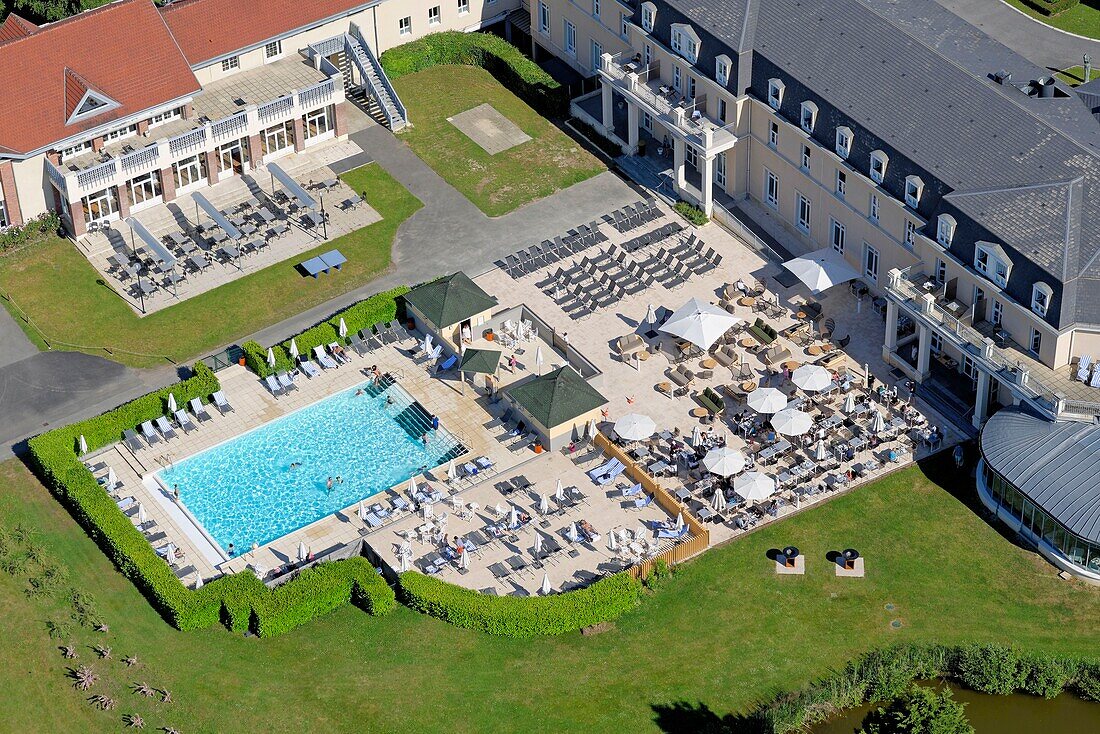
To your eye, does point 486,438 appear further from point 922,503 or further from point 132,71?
point 132,71

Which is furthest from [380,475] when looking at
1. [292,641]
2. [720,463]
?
[720,463]

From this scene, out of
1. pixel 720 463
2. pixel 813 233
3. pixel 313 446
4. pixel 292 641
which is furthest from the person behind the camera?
pixel 813 233

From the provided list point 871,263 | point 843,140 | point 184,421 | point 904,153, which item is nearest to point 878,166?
point 904,153

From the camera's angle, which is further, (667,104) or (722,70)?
(667,104)

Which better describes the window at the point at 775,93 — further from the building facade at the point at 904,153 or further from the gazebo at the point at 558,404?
the gazebo at the point at 558,404

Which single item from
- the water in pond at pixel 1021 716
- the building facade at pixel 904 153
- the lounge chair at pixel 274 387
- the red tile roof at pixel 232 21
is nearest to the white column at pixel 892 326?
the building facade at pixel 904 153

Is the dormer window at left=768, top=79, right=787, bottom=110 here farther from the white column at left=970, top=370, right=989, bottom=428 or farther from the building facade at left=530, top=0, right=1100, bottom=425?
the white column at left=970, top=370, right=989, bottom=428

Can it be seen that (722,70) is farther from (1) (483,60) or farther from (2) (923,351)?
(1) (483,60)
